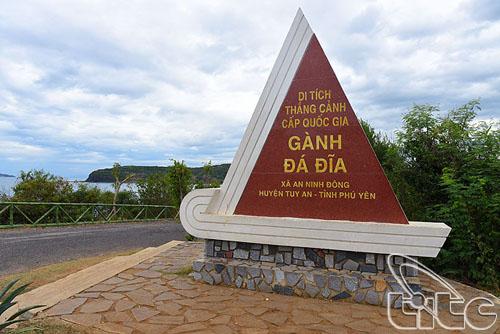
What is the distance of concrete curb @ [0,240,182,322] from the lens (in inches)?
161

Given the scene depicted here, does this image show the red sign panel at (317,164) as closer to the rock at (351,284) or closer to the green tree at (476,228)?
the rock at (351,284)

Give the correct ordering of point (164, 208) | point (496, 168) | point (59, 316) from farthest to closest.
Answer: point (164, 208)
point (496, 168)
point (59, 316)

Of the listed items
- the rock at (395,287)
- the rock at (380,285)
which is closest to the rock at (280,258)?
the rock at (380,285)

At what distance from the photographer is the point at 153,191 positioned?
21422 mm

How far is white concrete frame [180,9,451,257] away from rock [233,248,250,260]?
0.21 metres

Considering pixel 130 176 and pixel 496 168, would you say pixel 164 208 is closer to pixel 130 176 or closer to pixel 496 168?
pixel 130 176

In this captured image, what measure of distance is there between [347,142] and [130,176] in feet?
57.8

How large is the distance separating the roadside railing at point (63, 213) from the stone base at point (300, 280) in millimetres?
9251

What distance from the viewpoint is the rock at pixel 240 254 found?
193 inches

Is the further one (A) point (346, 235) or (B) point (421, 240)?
(A) point (346, 235)

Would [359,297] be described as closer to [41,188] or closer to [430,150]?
[430,150]

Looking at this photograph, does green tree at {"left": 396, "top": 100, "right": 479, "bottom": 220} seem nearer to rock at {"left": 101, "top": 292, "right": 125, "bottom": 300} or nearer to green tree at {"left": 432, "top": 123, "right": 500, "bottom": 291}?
green tree at {"left": 432, "top": 123, "right": 500, "bottom": 291}

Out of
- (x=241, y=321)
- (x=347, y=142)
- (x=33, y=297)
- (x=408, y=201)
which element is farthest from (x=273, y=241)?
(x=408, y=201)

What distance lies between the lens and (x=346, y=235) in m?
4.31
